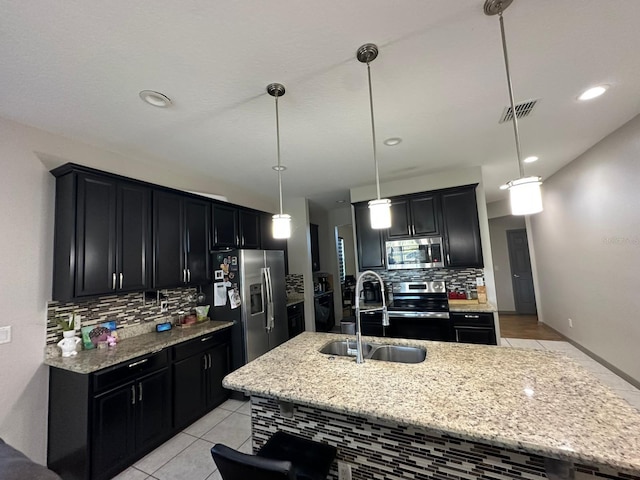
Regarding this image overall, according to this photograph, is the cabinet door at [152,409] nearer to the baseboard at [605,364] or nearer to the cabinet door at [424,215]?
the cabinet door at [424,215]

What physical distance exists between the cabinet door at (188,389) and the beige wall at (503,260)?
23.1 ft

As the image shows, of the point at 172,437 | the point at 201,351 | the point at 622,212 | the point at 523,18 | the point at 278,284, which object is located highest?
the point at 523,18

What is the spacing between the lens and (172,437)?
2475mm

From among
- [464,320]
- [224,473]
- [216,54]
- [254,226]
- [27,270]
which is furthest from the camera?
[254,226]

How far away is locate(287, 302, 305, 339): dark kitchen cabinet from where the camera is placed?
435 cm

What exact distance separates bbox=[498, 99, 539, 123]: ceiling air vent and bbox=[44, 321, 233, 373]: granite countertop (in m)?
3.59

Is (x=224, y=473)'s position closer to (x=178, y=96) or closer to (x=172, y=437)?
(x=172, y=437)

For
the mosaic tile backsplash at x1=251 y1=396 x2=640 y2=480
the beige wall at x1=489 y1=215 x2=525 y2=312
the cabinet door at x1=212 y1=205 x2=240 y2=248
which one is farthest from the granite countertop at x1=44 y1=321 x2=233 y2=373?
the beige wall at x1=489 y1=215 x2=525 y2=312

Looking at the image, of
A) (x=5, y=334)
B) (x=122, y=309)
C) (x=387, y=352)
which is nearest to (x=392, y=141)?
(x=387, y=352)

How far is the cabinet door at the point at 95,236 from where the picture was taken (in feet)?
7.06

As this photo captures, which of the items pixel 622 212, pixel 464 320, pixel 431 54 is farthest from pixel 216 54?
pixel 622 212

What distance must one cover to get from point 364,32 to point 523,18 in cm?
85

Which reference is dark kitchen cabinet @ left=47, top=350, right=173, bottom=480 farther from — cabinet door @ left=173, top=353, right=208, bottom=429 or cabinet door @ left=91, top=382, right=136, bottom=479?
cabinet door @ left=173, top=353, right=208, bottom=429

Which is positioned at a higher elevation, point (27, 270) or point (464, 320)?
point (27, 270)
